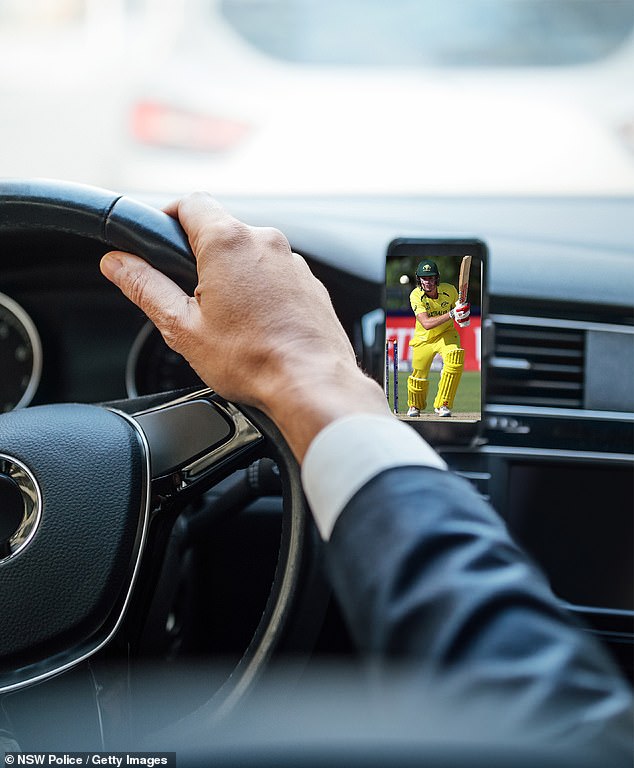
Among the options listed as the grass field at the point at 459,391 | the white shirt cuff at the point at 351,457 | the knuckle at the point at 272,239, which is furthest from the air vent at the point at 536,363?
the white shirt cuff at the point at 351,457

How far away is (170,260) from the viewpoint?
0.66 metres

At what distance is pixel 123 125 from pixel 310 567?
1.03 meters

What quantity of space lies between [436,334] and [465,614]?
0.31m

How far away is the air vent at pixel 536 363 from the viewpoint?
124 centimetres

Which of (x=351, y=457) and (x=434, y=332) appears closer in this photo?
(x=351, y=457)

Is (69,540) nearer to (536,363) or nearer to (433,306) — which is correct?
(433,306)

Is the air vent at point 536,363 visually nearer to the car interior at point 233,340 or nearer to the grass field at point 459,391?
the car interior at point 233,340

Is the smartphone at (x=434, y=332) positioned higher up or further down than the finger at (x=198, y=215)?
further down

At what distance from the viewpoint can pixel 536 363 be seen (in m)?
1.25

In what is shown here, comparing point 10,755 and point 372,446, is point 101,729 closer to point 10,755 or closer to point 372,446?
point 10,755

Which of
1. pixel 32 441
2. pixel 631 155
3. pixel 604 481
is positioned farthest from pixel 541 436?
pixel 32 441

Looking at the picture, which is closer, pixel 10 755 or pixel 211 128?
pixel 10 755

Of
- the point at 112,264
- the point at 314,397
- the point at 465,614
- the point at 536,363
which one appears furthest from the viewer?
the point at 536,363

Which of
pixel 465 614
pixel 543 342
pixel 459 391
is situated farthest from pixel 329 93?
pixel 465 614
